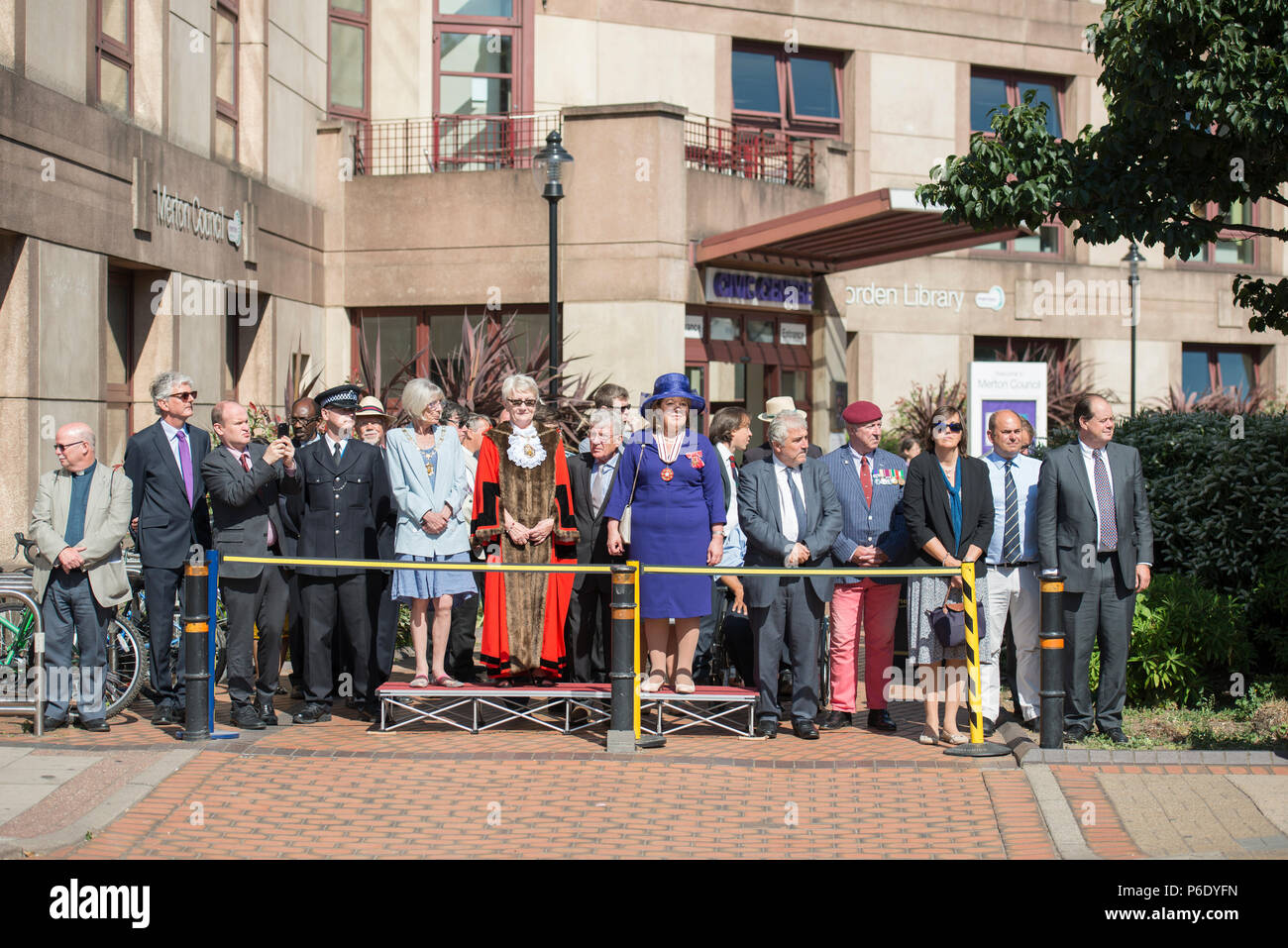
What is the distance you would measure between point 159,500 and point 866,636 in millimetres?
4501

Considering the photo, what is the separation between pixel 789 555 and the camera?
8719 mm

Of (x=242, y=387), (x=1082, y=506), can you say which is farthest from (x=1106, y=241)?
(x=242, y=387)

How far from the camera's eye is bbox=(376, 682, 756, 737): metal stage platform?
861cm

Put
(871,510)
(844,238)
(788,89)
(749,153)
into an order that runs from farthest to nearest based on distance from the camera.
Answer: (788,89)
(749,153)
(844,238)
(871,510)

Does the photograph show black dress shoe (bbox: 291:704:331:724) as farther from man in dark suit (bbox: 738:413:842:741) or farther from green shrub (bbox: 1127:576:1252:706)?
green shrub (bbox: 1127:576:1252:706)

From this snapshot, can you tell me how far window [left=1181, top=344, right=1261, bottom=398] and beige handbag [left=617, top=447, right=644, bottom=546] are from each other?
20244 mm

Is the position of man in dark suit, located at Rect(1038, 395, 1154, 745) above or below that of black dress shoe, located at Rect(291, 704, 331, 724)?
above

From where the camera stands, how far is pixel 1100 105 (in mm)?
26562

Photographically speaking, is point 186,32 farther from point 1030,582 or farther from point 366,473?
point 1030,582

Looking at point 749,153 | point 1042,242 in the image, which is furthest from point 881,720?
point 1042,242

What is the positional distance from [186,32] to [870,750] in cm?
1168

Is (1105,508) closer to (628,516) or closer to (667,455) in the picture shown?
(667,455)

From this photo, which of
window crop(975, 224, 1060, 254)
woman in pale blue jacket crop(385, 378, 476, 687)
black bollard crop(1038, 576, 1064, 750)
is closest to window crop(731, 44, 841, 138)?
window crop(975, 224, 1060, 254)

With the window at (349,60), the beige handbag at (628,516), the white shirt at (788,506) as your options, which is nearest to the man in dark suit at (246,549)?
the beige handbag at (628,516)
